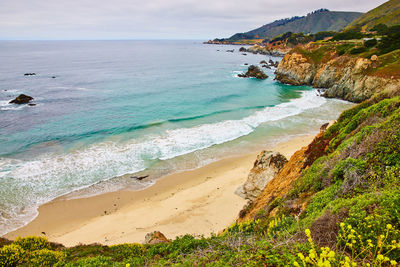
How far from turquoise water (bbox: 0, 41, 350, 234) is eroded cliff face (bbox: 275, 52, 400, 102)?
3.73 meters

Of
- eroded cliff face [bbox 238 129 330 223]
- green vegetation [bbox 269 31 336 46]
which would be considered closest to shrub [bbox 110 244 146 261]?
eroded cliff face [bbox 238 129 330 223]

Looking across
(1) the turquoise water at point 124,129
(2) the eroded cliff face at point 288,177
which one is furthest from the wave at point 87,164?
(2) the eroded cliff face at point 288,177

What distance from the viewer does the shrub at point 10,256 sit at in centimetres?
731

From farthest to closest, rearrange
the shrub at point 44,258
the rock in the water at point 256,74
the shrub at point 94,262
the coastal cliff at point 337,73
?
the rock in the water at point 256,74 → the coastal cliff at point 337,73 → the shrub at point 44,258 → the shrub at point 94,262

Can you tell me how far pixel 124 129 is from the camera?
28734 millimetres

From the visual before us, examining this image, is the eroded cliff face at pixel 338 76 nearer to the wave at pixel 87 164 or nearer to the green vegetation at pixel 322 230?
the wave at pixel 87 164

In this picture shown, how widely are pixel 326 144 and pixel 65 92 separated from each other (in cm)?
5094

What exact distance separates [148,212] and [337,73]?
170 ft

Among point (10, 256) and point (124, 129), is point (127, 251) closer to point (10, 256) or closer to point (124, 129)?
point (10, 256)

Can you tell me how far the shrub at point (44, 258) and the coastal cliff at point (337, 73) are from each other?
34.3 meters

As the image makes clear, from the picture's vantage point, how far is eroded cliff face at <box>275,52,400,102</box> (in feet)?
126

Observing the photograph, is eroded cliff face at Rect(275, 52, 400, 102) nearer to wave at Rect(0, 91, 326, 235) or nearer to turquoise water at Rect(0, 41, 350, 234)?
turquoise water at Rect(0, 41, 350, 234)

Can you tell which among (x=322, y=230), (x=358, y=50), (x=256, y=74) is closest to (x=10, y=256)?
(x=322, y=230)

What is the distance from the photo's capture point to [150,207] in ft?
52.4
